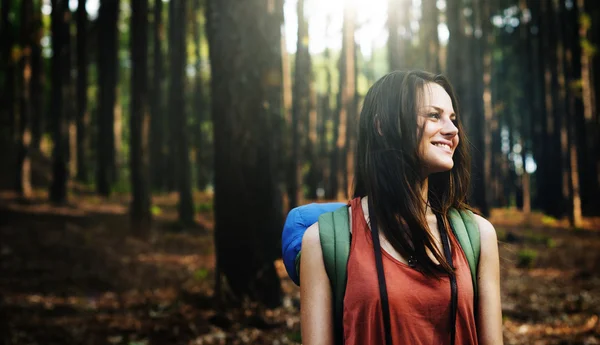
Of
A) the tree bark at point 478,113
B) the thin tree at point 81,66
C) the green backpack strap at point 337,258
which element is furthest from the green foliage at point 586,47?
the green backpack strap at point 337,258

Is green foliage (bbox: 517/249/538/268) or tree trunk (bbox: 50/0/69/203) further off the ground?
tree trunk (bbox: 50/0/69/203)

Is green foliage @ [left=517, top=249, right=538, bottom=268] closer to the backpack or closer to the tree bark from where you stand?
the tree bark

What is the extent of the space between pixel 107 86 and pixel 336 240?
75.4 ft

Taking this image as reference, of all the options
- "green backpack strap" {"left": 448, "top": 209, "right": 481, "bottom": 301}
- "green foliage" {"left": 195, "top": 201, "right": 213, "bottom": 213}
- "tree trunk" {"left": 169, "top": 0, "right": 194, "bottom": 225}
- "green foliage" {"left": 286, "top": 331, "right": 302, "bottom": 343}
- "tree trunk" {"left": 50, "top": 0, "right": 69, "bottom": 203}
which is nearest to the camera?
"green backpack strap" {"left": 448, "top": 209, "right": 481, "bottom": 301}

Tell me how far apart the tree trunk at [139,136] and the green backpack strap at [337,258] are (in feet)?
40.7

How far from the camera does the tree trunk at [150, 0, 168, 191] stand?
17.6 meters

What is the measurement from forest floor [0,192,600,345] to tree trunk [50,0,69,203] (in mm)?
742

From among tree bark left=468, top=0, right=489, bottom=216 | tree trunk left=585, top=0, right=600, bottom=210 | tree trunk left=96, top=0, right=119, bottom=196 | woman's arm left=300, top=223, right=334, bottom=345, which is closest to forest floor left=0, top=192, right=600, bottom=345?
woman's arm left=300, top=223, right=334, bottom=345

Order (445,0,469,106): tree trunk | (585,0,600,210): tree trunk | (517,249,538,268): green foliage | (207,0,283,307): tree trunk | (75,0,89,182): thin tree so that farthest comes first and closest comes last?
(585,0,600,210): tree trunk → (75,0,89,182): thin tree → (445,0,469,106): tree trunk → (517,249,538,268): green foliage → (207,0,283,307): tree trunk

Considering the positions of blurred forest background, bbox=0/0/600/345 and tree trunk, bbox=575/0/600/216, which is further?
tree trunk, bbox=575/0/600/216

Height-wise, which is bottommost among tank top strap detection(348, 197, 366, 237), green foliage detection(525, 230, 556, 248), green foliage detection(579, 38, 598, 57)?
green foliage detection(525, 230, 556, 248)

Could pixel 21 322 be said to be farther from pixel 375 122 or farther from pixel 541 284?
pixel 541 284

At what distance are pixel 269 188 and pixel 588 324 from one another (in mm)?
5060

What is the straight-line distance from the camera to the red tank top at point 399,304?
1.85 m
